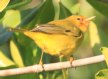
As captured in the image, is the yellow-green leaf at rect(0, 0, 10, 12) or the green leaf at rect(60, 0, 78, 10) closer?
the yellow-green leaf at rect(0, 0, 10, 12)

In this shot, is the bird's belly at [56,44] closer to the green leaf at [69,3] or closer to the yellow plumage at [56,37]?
the yellow plumage at [56,37]

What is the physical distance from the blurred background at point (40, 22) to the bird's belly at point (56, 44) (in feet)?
0.10

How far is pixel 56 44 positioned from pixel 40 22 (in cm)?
13

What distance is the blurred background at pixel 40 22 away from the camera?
1427 millimetres

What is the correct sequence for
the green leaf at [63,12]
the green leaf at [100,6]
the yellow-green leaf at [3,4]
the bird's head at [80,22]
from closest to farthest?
the yellow-green leaf at [3,4] → the green leaf at [100,6] → the green leaf at [63,12] → the bird's head at [80,22]

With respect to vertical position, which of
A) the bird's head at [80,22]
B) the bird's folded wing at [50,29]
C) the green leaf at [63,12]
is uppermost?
the green leaf at [63,12]

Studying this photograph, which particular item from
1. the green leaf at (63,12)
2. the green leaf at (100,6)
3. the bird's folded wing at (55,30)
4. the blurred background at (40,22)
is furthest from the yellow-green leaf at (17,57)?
the green leaf at (100,6)

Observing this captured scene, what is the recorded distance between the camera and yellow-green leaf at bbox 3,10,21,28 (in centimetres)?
154

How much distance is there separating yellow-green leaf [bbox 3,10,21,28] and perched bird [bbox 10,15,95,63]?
0.08 metres

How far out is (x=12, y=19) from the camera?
1540 mm

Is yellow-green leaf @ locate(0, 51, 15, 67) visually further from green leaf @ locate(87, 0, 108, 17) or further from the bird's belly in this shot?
green leaf @ locate(87, 0, 108, 17)

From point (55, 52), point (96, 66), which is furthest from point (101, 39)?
point (55, 52)

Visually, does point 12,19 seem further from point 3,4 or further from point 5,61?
point 3,4

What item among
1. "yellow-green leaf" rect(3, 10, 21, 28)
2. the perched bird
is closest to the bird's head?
the perched bird
